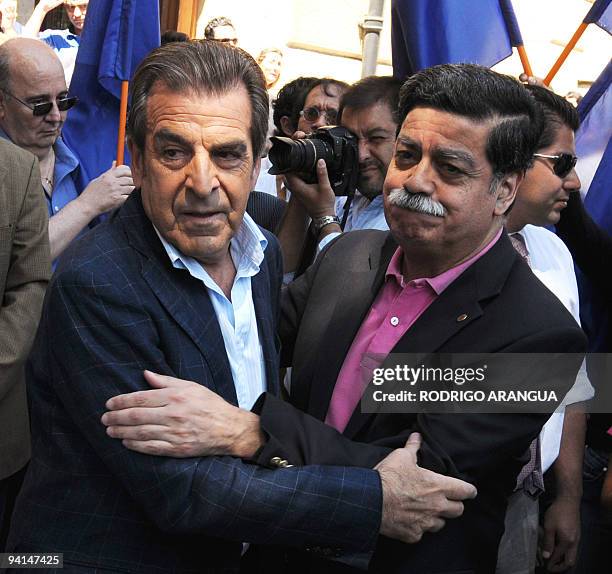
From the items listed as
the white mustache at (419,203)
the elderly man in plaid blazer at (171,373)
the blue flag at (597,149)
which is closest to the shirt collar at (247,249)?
the elderly man in plaid blazer at (171,373)

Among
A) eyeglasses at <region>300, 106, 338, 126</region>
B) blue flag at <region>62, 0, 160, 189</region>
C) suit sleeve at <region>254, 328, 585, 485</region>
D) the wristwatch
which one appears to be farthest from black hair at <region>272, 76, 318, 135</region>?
suit sleeve at <region>254, 328, 585, 485</region>

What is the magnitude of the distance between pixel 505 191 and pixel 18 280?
157cm

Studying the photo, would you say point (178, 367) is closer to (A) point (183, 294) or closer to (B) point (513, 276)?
(A) point (183, 294)

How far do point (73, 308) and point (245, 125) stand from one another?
1.94 ft

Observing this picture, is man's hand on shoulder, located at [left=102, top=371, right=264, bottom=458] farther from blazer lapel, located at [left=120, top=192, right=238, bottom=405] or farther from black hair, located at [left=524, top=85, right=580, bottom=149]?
black hair, located at [left=524, top=85, right=580, bottom=149]

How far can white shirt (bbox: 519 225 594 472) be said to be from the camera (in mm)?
2811

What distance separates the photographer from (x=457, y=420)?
2.07 meters

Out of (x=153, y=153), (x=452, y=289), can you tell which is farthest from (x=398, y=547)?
(x=153, y=153)

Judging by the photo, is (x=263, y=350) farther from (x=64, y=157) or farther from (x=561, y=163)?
(x=64, y=157)

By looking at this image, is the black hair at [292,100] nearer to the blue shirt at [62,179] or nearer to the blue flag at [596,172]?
the blue shirt at [62,179]

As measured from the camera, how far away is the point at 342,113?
3584mm

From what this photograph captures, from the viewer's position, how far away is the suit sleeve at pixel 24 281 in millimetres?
2779

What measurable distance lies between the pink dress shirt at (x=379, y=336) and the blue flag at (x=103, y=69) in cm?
203

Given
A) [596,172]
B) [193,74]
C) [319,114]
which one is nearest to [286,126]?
[319,114]
